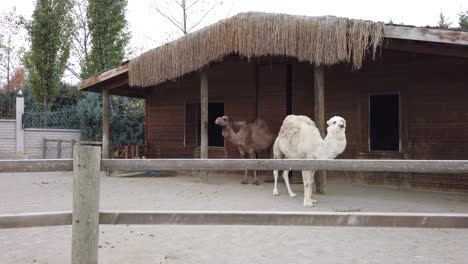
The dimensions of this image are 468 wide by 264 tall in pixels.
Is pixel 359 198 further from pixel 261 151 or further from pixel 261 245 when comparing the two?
pixel 261 245

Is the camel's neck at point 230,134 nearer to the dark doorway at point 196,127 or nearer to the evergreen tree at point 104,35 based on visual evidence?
the dark doorway at point 196,127

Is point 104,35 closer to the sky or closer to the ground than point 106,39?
closer to the sky

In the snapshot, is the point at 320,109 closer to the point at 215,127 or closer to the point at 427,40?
the point at 427,40

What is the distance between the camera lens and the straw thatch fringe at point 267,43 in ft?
24.5

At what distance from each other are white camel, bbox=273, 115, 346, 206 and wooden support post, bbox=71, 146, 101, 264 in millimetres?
4554

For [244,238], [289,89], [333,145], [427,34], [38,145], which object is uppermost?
[427,34]

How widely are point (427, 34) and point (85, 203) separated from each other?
616 centimetres

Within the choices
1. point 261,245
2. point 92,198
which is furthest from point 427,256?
point 92,198

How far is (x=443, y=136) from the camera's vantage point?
8852 millimetres

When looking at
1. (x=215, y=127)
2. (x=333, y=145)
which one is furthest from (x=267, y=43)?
(x=215, y=127)

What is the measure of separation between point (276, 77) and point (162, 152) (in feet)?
14.7

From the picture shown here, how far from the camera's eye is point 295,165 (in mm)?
3066

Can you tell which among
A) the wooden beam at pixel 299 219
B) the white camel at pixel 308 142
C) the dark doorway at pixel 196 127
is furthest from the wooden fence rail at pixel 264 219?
the dark doorway at pixel 196 127

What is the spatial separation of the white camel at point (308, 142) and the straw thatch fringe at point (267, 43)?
1255 millimetres
